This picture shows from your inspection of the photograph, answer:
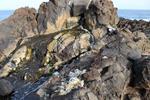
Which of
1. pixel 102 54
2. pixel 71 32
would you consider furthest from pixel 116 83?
pixel 71 32

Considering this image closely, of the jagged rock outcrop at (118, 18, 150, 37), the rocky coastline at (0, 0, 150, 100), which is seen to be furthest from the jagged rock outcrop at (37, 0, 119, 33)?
the jagged rock outcrop at (118, 18, 150, 37)

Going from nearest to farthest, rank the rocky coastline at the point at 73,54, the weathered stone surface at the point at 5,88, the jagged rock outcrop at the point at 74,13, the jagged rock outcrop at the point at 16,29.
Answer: the rocky coastline at the point at 73,54 < the weathered stone surface at the point at 5,88 < the jagged rock outcrop at the point at 16,29 < the jagged rock outcrop at the point at 74,13

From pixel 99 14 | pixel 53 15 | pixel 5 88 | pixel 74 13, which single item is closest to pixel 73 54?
pixel 5 88

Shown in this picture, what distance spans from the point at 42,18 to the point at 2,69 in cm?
751

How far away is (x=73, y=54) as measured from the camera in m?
30.0

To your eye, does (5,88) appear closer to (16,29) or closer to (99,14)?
(16,29)

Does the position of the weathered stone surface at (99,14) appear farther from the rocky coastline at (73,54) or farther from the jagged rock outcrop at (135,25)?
the jagged rock outcrop at (135,25)

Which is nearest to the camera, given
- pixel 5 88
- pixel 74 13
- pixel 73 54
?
pixel 5 88

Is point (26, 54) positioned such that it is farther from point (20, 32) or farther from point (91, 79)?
point (91, 79)

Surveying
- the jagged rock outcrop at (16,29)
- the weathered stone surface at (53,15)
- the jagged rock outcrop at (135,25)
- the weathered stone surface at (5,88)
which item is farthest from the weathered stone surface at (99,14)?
the weathered stone surface at (5,88)

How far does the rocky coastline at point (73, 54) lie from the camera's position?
81.4 ft

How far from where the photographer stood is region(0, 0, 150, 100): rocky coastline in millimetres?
24812

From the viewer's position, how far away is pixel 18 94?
27.6 meters

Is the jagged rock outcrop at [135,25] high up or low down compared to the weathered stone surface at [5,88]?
up
